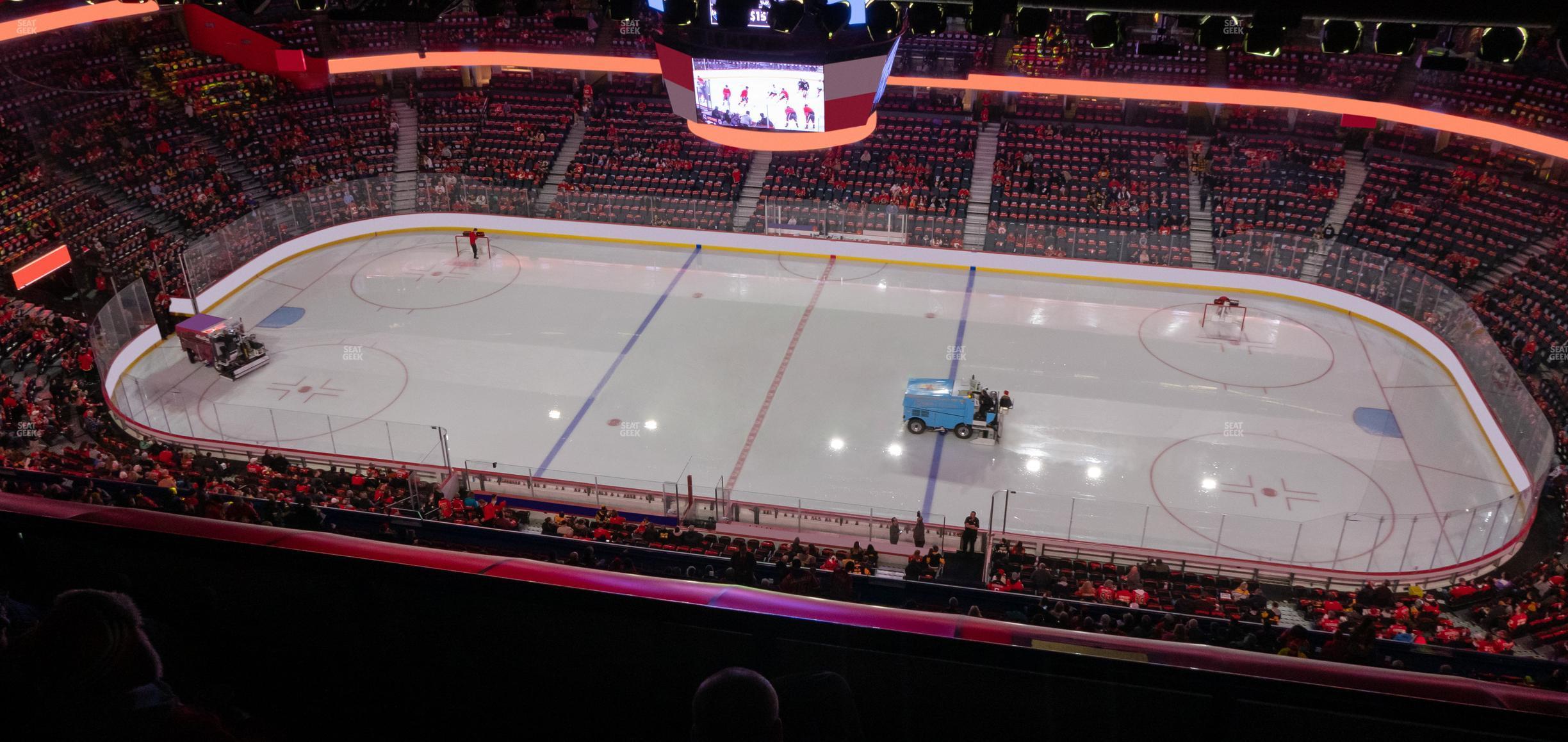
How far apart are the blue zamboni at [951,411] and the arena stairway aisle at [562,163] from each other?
1462 cm

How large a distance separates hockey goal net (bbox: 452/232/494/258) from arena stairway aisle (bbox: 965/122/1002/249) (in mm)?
13052

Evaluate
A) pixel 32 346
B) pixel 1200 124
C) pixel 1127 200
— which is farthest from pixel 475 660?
pixel 1200 124

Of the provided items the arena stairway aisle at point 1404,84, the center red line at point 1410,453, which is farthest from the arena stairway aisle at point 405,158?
the arena stairway aisle at point 1404,84

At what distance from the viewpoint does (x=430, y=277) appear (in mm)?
26109

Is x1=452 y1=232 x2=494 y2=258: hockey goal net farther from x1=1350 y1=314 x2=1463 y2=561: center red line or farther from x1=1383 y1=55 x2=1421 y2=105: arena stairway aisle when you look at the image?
x1=1383 y1=55 x2=1421 y2=105: arena stairway aisle

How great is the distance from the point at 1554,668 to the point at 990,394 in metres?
10.2

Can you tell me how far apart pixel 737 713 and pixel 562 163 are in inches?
1202

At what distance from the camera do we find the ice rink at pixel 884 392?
55.2 ft

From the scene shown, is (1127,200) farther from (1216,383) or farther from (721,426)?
→ (721,426)

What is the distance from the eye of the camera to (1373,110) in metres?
26.0

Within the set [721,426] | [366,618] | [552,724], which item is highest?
[366,618]

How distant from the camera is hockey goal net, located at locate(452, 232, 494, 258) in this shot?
90.8ft

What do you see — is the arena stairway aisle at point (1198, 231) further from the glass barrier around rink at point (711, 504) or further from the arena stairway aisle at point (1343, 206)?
the glass barrier around rink at point (711, 504)

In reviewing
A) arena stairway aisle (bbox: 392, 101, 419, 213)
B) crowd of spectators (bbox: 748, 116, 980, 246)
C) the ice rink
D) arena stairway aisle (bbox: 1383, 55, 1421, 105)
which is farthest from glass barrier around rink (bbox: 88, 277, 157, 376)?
arena stairway aisle (bbox: 1383, 55, 1421, 105)
